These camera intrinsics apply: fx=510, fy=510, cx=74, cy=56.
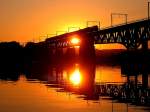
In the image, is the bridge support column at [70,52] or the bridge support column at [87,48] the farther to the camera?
the bridge support column at [70,52]

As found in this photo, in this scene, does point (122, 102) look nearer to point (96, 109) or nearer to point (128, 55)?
point (96, 109)

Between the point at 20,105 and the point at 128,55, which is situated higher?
the point at 128,55

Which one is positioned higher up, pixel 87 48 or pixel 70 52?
pixel 70 52

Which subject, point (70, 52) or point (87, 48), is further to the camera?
point (70, 52)

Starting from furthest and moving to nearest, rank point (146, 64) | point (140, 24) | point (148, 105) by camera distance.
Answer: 1. point (146, 64)
2. point (140, 24)
3. point (148, 105)

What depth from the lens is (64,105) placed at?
3422 centimetres

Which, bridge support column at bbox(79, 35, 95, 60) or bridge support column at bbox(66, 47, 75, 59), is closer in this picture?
bridge support column at bbox(79, 35, 95, 60)

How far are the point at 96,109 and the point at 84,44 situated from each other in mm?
109578

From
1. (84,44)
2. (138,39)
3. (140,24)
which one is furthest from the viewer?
(84,44)

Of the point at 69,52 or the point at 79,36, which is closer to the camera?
the point at 79,36

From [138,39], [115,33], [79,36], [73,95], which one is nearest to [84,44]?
[79,36]

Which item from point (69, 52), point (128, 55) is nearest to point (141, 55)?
point (128, 55)

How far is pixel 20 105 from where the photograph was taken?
111 feet

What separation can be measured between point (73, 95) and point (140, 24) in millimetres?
58584
